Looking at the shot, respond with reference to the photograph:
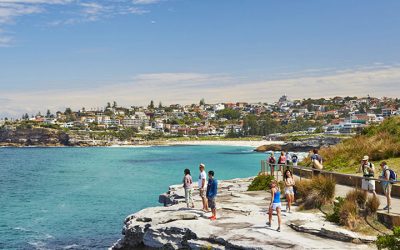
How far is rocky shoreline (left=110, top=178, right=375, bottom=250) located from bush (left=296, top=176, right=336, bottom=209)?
84 centimetres

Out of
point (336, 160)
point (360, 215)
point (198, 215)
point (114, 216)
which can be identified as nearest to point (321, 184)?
point (360, 215)

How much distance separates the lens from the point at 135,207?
34969 mm

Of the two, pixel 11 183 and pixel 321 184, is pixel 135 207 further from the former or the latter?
pixel 11 183

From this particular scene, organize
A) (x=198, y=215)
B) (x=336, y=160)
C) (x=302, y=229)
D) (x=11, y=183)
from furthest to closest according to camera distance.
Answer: (x=11, y=183), (x=336, y=160), (x=198, y=215), (x=302, y=229)

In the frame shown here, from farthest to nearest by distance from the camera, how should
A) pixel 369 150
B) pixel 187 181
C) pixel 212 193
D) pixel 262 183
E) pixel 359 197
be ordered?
pixel 369 150
pixel 262 183
pixel 187 181
pixel 212 193
pixel 359 197

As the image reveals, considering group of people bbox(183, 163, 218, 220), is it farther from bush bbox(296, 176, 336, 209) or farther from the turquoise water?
the turquoise water

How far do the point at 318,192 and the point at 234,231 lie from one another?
3879 mm

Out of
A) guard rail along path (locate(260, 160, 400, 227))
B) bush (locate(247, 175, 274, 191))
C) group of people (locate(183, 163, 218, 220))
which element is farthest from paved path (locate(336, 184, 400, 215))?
group of people (locate(183, 163, 218, 220))

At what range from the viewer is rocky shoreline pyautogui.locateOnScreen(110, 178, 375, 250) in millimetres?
12773

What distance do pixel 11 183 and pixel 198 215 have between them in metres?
46.2

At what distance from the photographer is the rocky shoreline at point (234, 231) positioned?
12.8 meters

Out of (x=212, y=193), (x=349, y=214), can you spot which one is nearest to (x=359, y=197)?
(x=349, y=214)

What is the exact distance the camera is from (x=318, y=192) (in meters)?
16.3

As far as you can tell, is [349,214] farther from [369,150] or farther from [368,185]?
[369,150]
